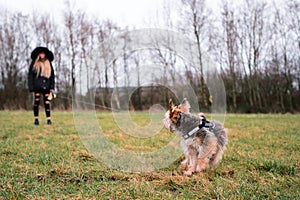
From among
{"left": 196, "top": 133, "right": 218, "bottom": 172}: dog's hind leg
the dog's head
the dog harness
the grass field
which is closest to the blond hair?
the grass field

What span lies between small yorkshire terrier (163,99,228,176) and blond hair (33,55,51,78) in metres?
7.31

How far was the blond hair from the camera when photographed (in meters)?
11.0

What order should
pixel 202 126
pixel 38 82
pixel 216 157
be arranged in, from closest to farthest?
pixel 202 126 → pixel 216 157 → pixel 38 82

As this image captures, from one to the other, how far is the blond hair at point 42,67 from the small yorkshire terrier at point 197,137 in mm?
A: 7314

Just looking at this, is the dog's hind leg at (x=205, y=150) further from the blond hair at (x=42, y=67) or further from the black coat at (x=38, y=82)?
the blond hair at (x=42, y=67)

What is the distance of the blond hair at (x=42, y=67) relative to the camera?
11.0m

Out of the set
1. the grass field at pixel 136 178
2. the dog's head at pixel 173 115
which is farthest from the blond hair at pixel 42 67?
the dog's head at pixel 173 115

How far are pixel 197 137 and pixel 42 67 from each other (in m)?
8.11

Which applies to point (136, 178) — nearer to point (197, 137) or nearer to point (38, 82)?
point (197, 137)

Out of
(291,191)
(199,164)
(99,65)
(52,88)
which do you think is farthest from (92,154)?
(52,88)

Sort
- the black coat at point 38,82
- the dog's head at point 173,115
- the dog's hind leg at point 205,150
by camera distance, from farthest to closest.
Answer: the black coat at point 38,82
the dog's head at point 173,115
the dog's hind leg at point 205,150

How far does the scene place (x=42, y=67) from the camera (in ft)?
36.6

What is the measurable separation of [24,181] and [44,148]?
2.65 m

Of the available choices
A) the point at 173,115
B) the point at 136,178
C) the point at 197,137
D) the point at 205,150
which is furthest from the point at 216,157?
the point at 136,178
